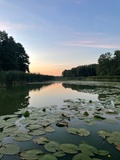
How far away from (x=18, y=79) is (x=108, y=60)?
4545cm

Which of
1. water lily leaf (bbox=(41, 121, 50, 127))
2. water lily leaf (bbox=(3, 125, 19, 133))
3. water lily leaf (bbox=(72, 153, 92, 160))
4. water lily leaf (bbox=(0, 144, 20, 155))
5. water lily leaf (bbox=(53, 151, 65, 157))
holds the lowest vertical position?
water lily leaf (bbox=(0, 144, 20, 155))

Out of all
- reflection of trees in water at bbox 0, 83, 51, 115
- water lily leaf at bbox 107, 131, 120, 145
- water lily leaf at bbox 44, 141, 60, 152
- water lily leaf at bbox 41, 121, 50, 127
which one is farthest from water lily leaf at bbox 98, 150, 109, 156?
reflection of trees in water at bbox 0, 83, 51, 115

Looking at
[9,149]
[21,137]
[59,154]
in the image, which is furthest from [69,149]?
[21,137]

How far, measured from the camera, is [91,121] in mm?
4082

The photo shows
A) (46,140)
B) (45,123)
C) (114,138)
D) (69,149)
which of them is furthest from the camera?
(45,123)

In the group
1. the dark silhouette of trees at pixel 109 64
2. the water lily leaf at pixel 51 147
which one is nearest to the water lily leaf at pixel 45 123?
the water lily leaf at pixel 51 147

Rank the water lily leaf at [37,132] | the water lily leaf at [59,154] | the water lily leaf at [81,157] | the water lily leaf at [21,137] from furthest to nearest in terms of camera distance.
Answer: the water lily leaf at [37,132]
the water lily leaf at [21,137]
the water lily leaf at [59,154]
the water lily leaf at [81,157]

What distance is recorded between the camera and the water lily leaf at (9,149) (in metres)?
2.45

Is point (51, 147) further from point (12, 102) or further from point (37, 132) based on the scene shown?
point (12, 102)

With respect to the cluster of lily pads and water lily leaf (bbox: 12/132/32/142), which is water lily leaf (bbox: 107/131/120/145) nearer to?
the cluster of lily pads

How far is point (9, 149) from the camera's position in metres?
2.54

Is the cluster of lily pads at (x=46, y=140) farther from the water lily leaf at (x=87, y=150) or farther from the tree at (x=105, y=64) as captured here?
the tree at (x=105, y=64)

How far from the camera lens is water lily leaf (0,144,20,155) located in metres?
2.45

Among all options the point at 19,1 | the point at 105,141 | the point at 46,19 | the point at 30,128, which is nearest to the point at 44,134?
the point at 30,128
